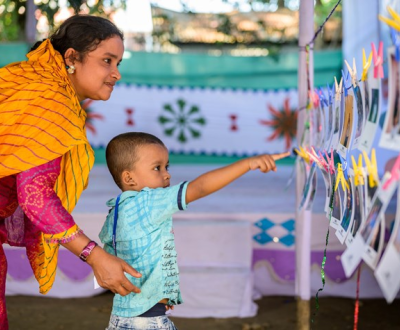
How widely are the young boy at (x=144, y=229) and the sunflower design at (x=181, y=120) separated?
2.99 metres

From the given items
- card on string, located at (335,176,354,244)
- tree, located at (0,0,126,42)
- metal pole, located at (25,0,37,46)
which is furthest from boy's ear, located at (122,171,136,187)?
metal pole, located at (25,0,37,46)

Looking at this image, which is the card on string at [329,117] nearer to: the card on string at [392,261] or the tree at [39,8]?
the card on string at [392,261]

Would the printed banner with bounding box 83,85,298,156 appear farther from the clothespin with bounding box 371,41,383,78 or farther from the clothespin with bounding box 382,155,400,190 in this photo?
the clothespin with bounding box 382,155,400,190

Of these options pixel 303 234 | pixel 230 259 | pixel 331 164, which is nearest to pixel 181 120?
pixel 230 259

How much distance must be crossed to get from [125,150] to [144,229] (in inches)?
10.9

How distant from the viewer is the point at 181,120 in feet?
16.3

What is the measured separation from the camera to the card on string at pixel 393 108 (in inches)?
44.3

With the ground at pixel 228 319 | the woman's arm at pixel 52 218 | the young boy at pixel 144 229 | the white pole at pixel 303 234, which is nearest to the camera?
the woman's arm at pixel 52 218

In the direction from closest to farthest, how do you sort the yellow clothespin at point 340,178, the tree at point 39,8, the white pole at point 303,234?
the yellow clothespin at point 340,178 < the white pole at point 303,234 < the tree at point 39,8

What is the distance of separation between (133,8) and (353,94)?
5459mm

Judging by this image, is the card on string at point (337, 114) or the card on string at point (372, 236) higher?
the card on string at point (337, 114)

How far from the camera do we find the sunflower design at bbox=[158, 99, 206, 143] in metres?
4.99

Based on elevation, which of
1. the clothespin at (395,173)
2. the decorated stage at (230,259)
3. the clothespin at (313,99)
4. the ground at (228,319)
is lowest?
the ground at (228,319)

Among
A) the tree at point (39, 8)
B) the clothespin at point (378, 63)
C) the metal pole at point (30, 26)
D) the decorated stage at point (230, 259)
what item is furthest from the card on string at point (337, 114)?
the metal pole at point (30, 26)
